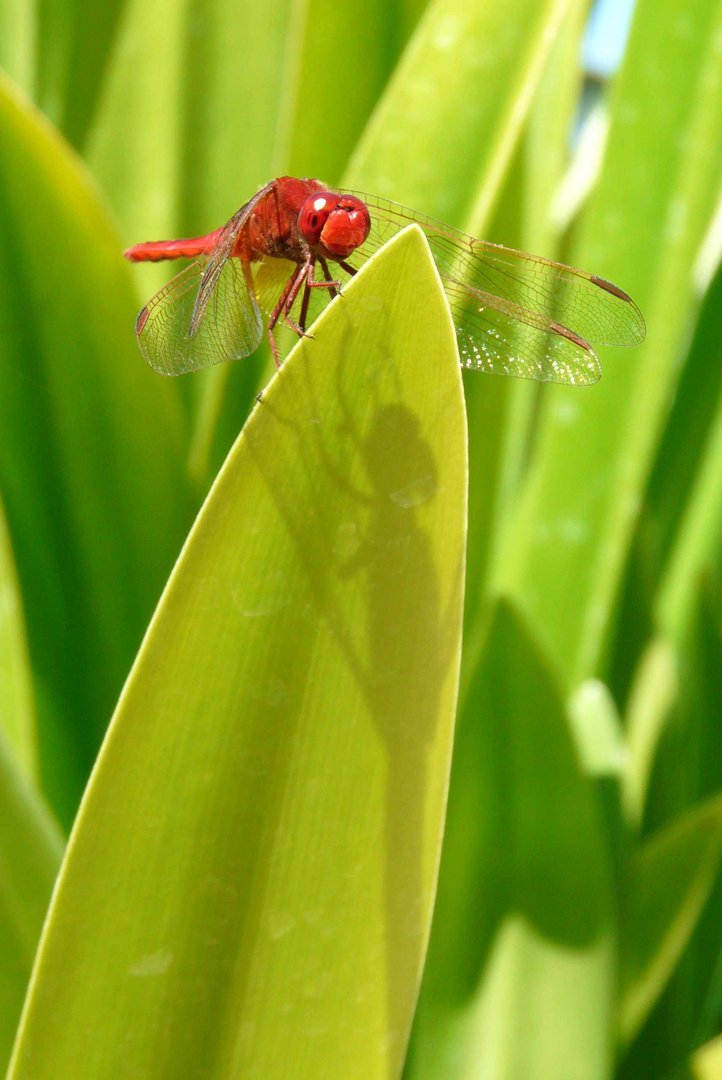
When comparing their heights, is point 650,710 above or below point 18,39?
below

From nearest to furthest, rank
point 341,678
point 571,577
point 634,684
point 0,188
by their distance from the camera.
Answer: point 341,678 < point 0,188 < point 571,577 < point 634,684

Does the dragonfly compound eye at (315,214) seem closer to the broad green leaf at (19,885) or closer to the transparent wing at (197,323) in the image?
the transparent wing at (197,323)

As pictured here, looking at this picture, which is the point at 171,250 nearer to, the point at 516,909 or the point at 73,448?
the point at 73,448

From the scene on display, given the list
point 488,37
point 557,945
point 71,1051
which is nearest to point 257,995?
point 71,1051

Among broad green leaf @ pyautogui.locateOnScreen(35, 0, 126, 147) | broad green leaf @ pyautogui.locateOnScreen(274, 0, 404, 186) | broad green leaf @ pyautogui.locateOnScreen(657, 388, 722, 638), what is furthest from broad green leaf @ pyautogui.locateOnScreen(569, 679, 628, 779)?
broad green leaf @ pyautogui.locateOnScreen(35, 0, 126, 147)

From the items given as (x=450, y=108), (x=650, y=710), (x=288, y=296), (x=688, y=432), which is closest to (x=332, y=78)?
(x=450, y=108)

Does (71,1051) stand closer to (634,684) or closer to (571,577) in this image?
(571,577)
